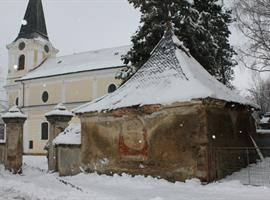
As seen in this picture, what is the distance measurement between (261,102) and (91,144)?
40223mm

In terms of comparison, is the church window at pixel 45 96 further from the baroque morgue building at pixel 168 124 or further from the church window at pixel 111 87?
the baroque morgue building at pixel 168 124

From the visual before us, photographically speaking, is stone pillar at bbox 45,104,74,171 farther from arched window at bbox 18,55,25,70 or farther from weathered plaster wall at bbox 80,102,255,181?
arched window at bbox 18,55,25,70

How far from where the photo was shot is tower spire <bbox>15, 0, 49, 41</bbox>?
164 feet

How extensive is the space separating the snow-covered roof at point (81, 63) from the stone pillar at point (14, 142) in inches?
899

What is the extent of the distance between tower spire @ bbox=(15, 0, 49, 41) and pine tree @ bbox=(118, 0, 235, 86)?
1229 inches

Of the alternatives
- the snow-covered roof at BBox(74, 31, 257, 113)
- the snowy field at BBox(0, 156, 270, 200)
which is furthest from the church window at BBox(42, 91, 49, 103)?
the snowy field at BBox(0, 156, 270, 200)

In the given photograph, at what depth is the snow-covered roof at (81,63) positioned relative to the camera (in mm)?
44219

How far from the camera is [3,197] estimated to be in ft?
36.7

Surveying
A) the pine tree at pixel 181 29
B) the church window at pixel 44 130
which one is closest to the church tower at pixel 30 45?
the church window at pixel 44 130

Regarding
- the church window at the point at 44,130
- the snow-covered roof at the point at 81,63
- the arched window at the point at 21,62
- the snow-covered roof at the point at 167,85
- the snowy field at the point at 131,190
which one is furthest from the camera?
the arched window at the point at 21,62

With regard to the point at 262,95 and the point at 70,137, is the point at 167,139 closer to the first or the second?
the point at 70,137

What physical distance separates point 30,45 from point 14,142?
105 ft

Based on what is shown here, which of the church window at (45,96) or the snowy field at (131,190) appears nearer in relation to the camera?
the snowy field at (131,190)

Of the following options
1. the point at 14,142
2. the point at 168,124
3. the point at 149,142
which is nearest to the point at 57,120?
the point at 14,142
